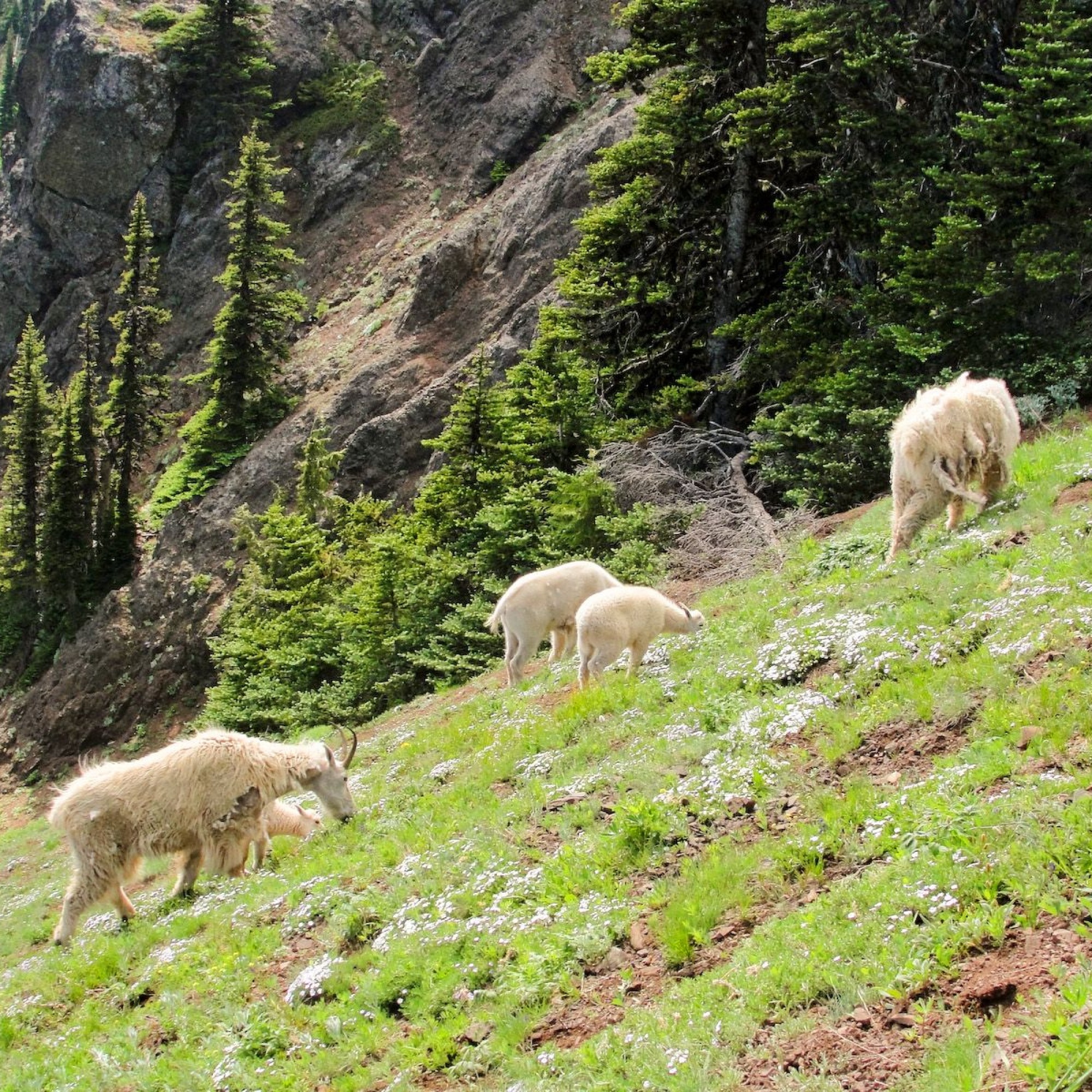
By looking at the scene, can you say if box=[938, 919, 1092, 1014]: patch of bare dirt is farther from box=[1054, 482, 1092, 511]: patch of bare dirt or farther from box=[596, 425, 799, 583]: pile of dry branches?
box=[596, 425, 799, 583]: pile of dry branches

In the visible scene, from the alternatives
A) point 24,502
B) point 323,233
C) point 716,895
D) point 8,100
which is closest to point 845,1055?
point 716,895

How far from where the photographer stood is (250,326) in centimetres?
4650

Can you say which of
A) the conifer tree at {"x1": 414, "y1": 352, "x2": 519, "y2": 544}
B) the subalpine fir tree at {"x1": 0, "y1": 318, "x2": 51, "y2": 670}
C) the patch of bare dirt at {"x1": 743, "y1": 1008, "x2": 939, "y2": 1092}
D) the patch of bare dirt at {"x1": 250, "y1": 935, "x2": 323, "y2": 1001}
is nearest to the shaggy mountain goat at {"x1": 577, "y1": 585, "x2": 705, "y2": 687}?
the patch of bare dirt at {"x1": 250, "y1": 935, "x2": 323, "y2": 1001}

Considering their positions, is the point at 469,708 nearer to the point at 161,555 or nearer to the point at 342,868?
the point at 342,868

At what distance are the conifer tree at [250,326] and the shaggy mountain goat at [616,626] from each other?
37.5m

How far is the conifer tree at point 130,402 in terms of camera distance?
1914 inches

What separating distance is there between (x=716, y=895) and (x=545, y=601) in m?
9.30

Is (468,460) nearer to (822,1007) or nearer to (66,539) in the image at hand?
(822,1007)

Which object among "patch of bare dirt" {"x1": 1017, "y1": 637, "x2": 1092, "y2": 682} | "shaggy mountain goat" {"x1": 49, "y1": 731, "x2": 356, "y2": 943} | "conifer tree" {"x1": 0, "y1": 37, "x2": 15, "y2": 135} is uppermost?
"conifer tree" {"x1": 0, "y1": 37, "x2": 15, "y2": 135}

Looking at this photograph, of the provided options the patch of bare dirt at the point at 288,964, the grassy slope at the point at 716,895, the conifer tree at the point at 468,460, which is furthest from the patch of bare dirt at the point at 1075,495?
the conifer tree at the point at 468,460

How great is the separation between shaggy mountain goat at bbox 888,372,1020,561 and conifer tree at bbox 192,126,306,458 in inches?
1562

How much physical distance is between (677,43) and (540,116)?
92.4 feet

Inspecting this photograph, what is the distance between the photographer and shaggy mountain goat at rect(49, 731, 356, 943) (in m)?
10.8

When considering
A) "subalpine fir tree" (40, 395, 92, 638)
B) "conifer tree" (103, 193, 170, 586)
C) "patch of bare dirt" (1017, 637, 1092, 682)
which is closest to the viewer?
"patch of bare dirt" (1017, 637, 1092, 682)
